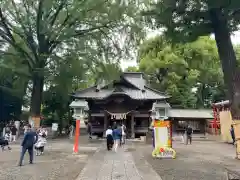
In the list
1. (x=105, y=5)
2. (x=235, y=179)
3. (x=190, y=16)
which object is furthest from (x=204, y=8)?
(x=105, y=5)

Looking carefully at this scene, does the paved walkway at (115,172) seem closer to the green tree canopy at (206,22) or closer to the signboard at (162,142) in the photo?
the signboard at (162,142)

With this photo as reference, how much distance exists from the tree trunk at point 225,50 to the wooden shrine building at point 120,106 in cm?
1883

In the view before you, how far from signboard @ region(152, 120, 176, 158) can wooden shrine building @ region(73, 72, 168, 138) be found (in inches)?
508

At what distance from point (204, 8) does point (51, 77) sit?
15230mm

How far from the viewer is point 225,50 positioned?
25.2 ft

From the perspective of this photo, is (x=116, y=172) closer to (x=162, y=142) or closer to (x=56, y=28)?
(x=162, y=142)

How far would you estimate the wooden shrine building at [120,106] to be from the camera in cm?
2703

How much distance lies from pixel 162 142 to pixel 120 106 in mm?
14421

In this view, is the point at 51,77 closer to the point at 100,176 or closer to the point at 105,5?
the point at 105,5

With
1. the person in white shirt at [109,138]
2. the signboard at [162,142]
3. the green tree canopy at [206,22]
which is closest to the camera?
the green tree canopy at [206,22]

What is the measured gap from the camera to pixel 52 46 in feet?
70.0

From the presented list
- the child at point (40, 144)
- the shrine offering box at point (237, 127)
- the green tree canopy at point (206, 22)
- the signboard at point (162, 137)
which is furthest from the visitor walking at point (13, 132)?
the shrine offering box at point (237, 127)

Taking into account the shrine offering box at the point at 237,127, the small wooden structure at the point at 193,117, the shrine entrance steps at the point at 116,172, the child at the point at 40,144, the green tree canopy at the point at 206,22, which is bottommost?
the shrine entrance steps at the point at 116,172

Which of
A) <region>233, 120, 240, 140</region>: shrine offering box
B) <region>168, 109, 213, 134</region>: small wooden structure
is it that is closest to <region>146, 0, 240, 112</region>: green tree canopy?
<region>233, 120, 240, 140</region>: shrine offering box
